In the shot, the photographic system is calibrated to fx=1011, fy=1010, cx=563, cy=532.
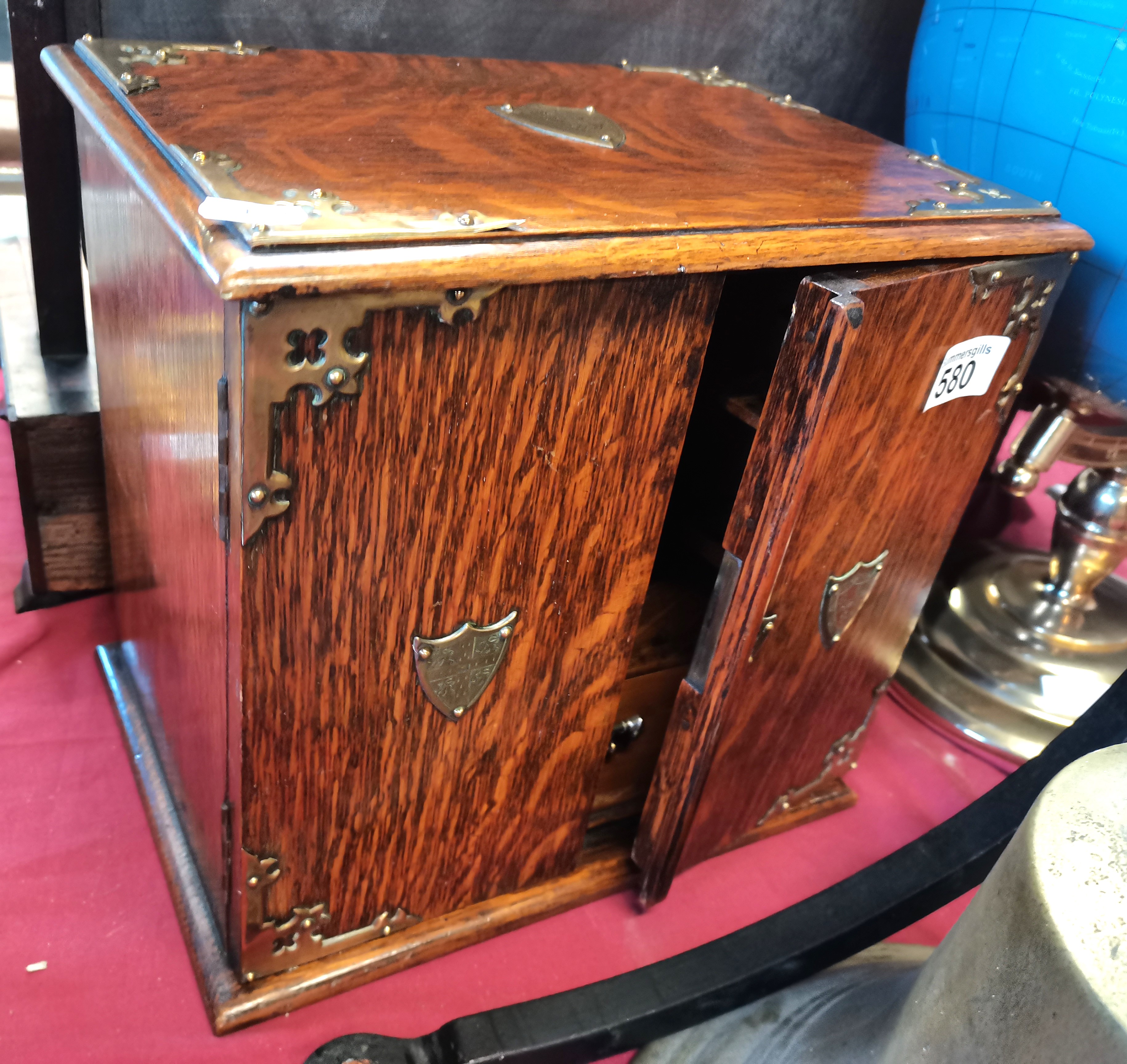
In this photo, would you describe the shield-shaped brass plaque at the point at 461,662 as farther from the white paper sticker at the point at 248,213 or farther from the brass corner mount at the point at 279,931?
the white paper sticker at the point at 248,213

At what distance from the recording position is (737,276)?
1251 mm

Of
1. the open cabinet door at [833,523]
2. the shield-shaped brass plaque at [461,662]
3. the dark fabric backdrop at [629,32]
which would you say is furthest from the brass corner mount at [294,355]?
the dark fabric backdrop at [629,32]

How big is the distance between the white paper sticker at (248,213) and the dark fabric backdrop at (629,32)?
0.71 metres

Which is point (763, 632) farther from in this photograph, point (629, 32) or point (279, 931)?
point (629, 32)

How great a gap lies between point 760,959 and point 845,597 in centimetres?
41

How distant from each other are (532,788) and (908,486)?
53 cm

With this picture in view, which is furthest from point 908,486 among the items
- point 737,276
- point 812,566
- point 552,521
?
point 552,521

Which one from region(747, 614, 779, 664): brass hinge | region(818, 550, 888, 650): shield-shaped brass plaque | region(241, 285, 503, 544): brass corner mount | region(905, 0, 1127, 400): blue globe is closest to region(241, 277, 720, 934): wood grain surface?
region(241, 285, 503, 544): brass corner mount

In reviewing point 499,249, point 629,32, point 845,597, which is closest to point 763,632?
point 845,597

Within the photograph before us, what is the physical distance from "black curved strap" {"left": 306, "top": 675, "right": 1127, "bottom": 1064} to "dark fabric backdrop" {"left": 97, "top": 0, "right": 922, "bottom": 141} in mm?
1092

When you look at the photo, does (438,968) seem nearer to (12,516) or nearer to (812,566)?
(812,566)

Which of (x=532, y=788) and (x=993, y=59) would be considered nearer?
(x=532, y=788)

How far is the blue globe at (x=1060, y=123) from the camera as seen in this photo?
1.16 m

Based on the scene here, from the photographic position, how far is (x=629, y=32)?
1492 millimetres
